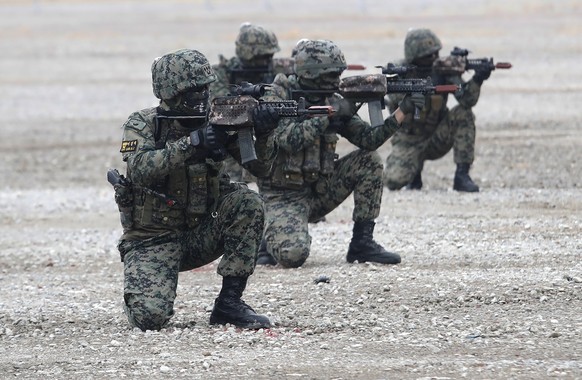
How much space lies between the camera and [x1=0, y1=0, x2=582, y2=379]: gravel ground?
7492 millimetres

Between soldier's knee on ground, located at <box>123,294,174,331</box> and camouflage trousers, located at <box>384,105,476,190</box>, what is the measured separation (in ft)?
20.9

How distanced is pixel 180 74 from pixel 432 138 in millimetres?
6722

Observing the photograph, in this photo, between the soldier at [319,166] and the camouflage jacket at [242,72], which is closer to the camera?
the soldier at [319,166]

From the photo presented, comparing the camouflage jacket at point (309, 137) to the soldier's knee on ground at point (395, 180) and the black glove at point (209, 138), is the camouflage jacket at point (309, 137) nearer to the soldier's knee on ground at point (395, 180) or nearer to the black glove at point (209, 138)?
the black glove at point (209, 138)

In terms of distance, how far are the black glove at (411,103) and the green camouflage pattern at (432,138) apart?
3.49 meters

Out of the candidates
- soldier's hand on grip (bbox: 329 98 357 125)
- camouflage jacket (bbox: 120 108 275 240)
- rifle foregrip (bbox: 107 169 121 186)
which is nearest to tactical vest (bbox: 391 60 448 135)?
soldier's hand on grip (bbox: 329 98 357 125)

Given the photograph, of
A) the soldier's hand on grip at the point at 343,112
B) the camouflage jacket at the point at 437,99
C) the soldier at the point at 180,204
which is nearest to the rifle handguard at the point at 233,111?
the soldier at the point at 180,204

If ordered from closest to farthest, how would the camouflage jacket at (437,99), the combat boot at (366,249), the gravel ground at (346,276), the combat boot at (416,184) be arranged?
the gravel ground at (346,276), the combat boot at (366,249), the camouflage jacket at (437,99), the combat boot at (416,184)

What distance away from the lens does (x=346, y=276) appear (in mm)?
9766

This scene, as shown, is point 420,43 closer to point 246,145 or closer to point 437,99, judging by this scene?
point 437,99

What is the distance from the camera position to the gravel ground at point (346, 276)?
7.49 m

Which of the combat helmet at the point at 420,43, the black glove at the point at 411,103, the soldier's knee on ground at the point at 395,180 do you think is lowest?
the soldier's knee on ground at the point at 395,180

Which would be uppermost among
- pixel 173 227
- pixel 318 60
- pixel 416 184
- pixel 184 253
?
pixel 318 60

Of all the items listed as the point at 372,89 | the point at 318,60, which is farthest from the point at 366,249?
the point at 318,60
